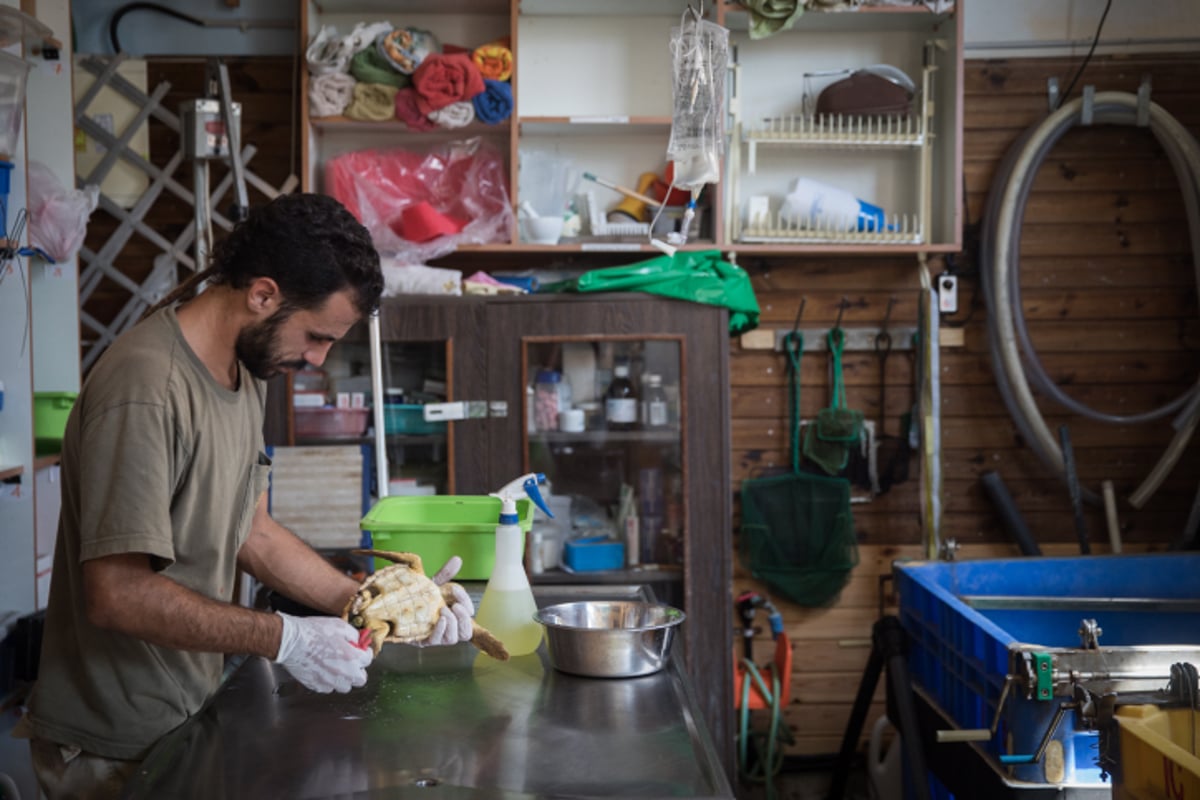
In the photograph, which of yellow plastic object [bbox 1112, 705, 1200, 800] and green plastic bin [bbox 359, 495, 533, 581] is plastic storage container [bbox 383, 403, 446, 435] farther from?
yellow plastic object [bbox 1112, 705, 1200, 800]

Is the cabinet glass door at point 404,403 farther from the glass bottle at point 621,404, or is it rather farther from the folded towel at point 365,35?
the folded towel at point 365,35

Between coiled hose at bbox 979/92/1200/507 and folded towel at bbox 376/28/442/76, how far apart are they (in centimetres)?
178

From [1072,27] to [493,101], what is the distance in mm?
1853

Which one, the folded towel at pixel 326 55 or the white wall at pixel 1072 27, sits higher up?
the white wall at pixel 1072 27

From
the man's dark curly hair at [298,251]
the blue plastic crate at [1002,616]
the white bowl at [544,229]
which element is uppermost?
the white bowl at [544,229]

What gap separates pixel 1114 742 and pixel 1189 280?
2714 millimetres

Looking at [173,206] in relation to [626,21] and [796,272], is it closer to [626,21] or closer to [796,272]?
[626,21]

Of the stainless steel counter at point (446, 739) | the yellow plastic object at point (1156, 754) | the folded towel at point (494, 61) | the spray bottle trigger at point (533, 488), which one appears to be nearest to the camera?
the yellow plastic object at point (1156, 754)

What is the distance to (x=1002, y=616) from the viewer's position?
104 inches

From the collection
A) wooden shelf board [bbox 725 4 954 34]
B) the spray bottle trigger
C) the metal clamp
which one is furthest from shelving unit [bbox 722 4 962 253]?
the spray bottle trigger

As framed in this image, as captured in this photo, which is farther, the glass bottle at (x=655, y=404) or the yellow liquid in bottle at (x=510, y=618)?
the glass bottle at (x=655, y=404)

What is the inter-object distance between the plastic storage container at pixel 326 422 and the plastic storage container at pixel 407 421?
8cm

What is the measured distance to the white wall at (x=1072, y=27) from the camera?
3.57 meters

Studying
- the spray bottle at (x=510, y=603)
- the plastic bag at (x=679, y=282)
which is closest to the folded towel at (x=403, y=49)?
the plastic bag at (x=679, y=282)
